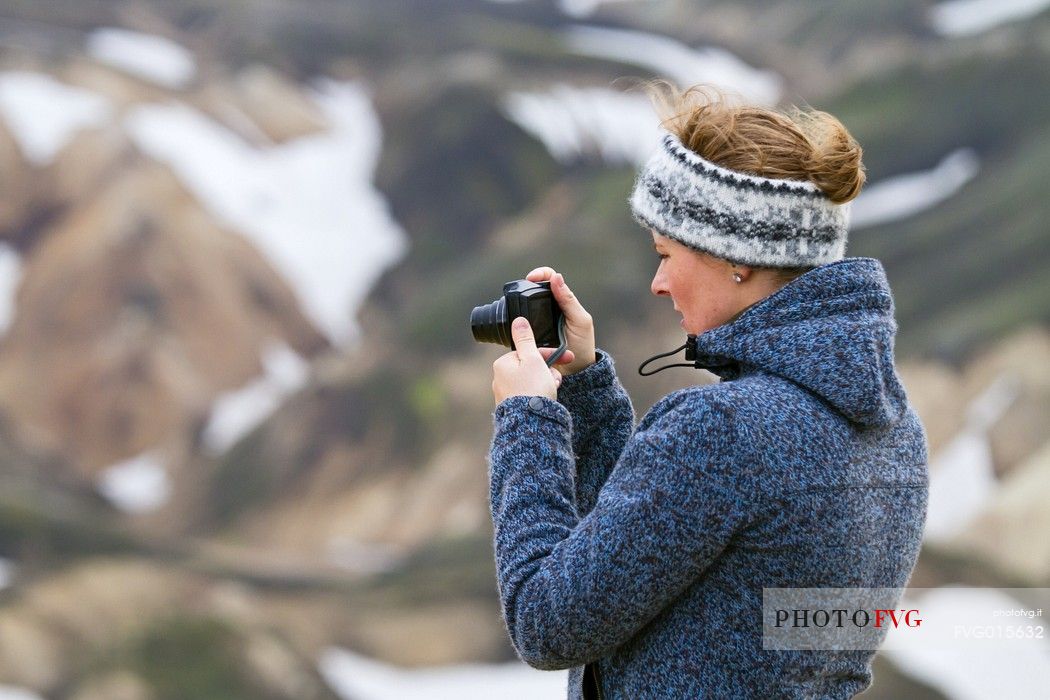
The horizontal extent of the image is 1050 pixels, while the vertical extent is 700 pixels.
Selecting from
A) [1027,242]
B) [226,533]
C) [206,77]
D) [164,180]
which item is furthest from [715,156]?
[206,77]

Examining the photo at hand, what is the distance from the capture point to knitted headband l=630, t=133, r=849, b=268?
1.22 metres

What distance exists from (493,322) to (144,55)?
6.03 meters

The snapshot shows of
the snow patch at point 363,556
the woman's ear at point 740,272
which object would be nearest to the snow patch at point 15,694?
the snow patch at point 363,556

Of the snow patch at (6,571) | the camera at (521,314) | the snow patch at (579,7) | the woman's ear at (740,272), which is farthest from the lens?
the snow patch at (579,7)

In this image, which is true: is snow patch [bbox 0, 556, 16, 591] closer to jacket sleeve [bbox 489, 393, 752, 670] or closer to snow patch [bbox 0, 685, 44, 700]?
snow patch [bbox 0, 685, 44, 700]

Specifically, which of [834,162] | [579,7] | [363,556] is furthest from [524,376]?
[579,7]

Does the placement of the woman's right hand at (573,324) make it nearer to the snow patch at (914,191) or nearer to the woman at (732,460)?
the woman at (732,460)

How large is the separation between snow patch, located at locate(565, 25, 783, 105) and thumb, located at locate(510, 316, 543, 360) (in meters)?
5.68

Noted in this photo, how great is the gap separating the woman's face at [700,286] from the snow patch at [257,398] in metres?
5.19

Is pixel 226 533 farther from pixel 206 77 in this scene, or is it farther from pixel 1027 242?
pixel 1027 242

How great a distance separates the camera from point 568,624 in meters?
1.16

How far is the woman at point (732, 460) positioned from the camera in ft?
3.75

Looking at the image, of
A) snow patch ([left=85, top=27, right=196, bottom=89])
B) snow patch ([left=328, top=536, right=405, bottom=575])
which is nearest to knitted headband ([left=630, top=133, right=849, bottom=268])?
snow patch ([left=328, top=536, right=405, bottom=575])

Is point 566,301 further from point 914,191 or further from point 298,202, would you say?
point 298,202
